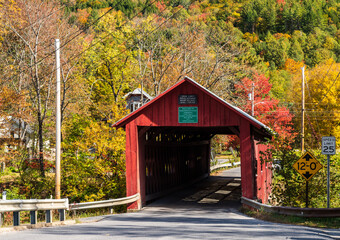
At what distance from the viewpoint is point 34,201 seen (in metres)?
12.4

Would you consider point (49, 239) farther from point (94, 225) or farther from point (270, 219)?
point (270, 219)

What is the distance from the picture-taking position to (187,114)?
18719mm

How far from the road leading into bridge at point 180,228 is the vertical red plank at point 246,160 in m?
1.06

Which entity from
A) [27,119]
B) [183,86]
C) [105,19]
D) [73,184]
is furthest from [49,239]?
[105,19]

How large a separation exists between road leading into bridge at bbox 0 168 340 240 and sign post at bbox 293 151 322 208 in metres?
2.29

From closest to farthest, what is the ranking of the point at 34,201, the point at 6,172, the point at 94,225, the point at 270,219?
1. the point at 34,201
2. the point at 94,225
3. the point at 270,219
4. the point at 6,172

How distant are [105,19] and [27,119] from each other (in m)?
10.9

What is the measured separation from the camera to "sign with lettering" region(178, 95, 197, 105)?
1872 centimetres

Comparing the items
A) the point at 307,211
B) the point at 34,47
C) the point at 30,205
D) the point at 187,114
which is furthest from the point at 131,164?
the point at 34,47

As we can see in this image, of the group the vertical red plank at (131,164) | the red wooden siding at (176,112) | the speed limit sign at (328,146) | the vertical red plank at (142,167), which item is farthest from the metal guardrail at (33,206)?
the speed limit sign at (328,146)

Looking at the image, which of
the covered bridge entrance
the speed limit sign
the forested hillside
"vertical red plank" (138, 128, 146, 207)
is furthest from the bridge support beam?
"vertical red plank" (138, 128, 146, 207)

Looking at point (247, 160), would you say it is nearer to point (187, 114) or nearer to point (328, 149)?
point (187, 114)

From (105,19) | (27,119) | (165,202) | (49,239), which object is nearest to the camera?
(49,239)

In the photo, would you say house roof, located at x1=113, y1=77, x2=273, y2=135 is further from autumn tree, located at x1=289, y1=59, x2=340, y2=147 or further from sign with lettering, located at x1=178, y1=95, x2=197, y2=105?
autumn tree, located at x1=289, y1=59, x2=340, y2=147
